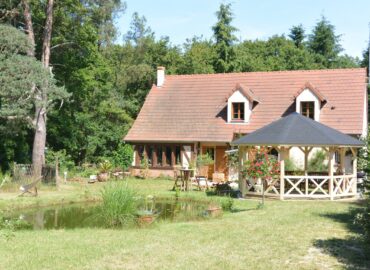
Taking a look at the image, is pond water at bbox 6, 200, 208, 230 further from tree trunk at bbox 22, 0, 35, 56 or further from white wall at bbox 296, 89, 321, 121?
white wall at bbox 296, 89, 321, 121

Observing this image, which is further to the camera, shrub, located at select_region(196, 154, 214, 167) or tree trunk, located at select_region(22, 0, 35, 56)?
shrub, located at select_region(196, 154, 214, 167)

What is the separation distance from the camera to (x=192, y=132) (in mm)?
29359

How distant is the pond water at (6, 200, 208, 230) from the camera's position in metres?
14.8

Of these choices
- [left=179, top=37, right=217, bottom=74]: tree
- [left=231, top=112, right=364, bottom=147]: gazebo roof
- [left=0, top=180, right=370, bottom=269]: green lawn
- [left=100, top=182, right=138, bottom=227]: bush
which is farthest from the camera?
[left=179, top=37, right=217, bottom=74]: tree

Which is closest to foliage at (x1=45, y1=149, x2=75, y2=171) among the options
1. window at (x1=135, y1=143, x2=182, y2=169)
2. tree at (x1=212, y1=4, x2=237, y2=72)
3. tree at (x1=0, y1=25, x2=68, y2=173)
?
window at (x1=135, y1=143, x2=182, y2=169)

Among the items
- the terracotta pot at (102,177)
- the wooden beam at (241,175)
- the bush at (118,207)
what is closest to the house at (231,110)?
the terracotta pot at (102,177)

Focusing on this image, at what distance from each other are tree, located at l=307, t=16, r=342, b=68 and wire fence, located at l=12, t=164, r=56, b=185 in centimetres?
3686

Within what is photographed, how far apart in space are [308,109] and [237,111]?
13.7 ft

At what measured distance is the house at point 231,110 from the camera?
27.4 metres

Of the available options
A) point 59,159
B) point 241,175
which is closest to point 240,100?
point 241,175

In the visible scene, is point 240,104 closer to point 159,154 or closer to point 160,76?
point 159,154

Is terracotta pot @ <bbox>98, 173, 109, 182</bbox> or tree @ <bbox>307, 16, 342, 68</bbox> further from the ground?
tree @ <bbox>307, 16, 342, 68</bbox>

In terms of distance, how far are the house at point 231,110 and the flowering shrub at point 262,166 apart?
9.54 m

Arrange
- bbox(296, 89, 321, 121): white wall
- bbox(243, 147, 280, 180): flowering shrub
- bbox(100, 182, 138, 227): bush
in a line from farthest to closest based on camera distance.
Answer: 1. bbox(296, 89, 321, 121): white wall
2. bbox(243, 147, 280, 180): flowering shrub
3. bbox(100, 182, 138, 227): bush
